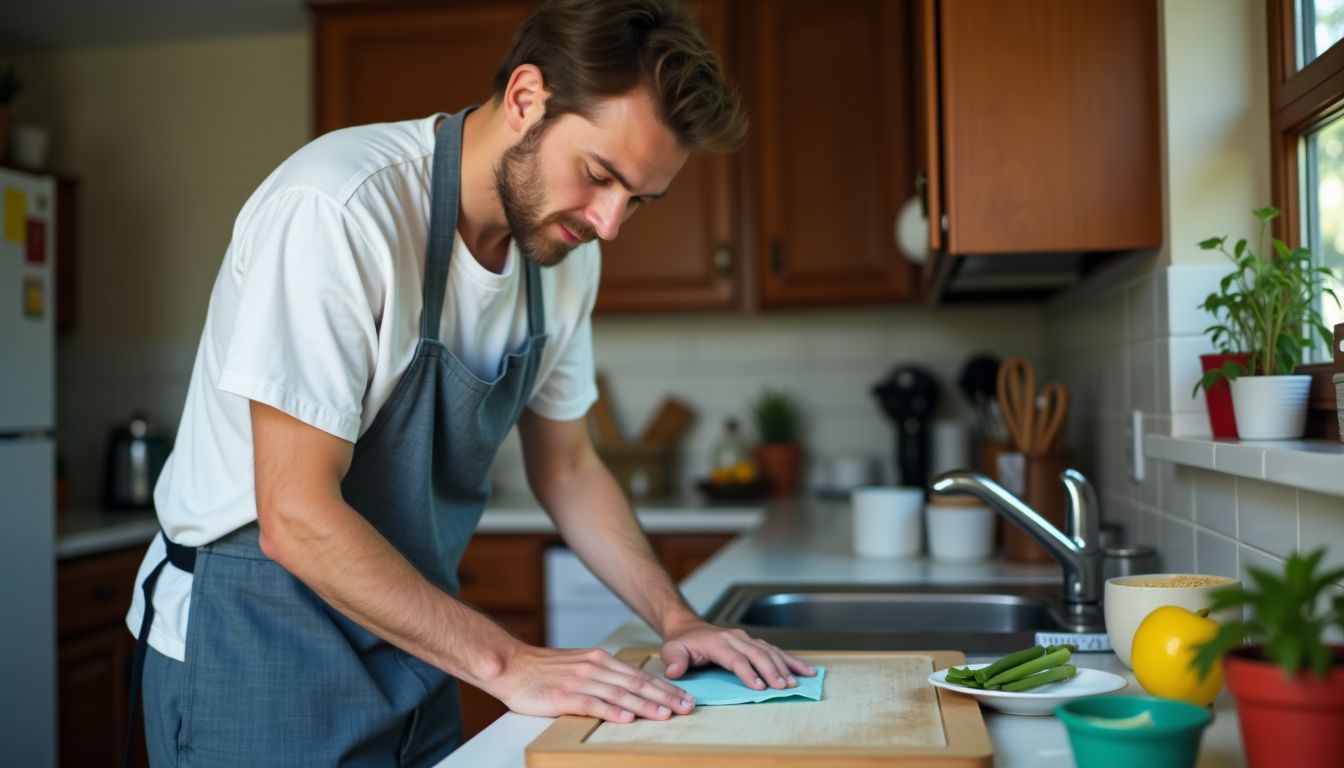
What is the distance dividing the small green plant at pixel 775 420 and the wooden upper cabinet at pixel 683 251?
1.12 ft

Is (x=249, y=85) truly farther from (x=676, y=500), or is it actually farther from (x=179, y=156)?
(x=676, y=500)

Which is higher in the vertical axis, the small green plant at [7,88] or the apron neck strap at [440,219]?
the small green plant at [7,88]

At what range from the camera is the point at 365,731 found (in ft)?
3.99

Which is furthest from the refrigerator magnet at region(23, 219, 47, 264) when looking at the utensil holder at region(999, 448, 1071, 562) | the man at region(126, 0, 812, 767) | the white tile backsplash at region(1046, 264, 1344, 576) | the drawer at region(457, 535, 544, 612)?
the white tile backsplash at region(1046, 264, 1344, 576)

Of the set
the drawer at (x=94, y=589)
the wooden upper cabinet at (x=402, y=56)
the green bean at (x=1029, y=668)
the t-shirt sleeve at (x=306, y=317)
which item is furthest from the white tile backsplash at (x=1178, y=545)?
the drawer at (x=94, y=589)

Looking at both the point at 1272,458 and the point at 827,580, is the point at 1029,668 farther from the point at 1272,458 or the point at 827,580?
the point at 827,580

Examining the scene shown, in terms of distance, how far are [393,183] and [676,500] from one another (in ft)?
6.99

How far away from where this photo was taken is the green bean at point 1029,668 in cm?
100

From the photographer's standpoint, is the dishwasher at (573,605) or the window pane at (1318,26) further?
the dishwasher at (573,605)

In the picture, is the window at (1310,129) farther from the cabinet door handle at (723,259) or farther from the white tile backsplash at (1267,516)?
the cabinet door handle at (723,259)

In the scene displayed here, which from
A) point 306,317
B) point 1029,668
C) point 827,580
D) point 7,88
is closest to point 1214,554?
point 1029,668

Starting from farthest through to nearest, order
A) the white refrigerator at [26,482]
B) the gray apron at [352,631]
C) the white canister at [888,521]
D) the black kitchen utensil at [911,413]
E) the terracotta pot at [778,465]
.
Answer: the terracotta pot at [778,465], the black kitchen utensil at [911,413], the white refrigerator at [26,482], the white canister at [888,521], the gray apron at [352,631]

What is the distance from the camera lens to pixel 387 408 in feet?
4.11

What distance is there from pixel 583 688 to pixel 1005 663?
0.36 meters
